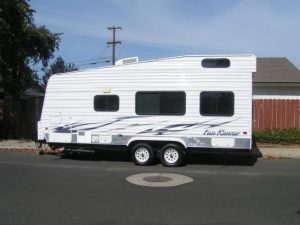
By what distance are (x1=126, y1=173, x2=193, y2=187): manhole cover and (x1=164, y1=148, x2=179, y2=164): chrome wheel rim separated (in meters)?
1.75

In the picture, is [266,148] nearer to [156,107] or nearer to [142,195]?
[156,107]

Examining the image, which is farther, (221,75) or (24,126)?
(24,126)

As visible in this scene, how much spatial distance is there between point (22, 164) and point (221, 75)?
6.24 m

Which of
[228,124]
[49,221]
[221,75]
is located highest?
[221,75]

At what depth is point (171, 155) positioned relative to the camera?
631 inches

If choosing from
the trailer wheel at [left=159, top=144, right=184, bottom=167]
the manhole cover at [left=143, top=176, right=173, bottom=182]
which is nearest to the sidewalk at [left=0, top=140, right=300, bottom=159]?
the trailer wheel at [left=159, top=144, right=184, bottom=167]

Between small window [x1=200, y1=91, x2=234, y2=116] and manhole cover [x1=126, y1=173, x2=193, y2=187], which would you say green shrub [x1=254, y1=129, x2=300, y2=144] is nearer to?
small window [x1=200, y1=91, x2=234, y2=116]

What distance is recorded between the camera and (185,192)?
11.4 meters

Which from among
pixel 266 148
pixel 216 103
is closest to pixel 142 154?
pixel 216 103

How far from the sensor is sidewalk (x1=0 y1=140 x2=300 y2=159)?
18.9m

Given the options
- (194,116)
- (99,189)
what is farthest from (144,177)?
(194,116)

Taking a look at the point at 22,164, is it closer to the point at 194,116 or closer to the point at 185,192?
the point at 194,116

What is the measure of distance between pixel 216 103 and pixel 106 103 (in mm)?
3325

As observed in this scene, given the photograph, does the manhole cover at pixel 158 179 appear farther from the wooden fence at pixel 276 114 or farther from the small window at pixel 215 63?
the wooden fence at pixel 276 114
